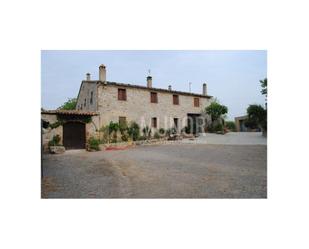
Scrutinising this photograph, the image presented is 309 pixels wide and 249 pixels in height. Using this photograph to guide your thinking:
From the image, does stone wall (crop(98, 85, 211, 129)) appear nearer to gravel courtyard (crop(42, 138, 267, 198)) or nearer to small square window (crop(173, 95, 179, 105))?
small square window (crop(173, 95, 179, 105))

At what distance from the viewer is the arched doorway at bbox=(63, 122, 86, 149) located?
11234 mm

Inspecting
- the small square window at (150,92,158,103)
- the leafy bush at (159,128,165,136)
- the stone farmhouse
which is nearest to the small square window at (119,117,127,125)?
the stone farmhouse

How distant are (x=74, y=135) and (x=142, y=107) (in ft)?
16.7

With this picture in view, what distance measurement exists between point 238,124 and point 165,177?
61.7 feet

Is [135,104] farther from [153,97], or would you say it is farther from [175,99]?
[175,99]

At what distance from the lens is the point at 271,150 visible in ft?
16.1

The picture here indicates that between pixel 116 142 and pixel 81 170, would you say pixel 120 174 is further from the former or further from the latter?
pixel 116 142

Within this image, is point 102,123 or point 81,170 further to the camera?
point 102,123

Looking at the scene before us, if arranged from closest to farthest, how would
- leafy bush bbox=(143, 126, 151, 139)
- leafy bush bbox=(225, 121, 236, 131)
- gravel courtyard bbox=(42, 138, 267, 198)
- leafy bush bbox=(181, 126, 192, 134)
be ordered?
1. gravel courtyard bbox=(42, 138, 267, 198)
2. leafy bush bbox=(143, 126, 151, 139)
3. leafy bush bbox=(181, 126, 192, 134)
4. leafy bush bbox=(225, 121, 236, 131)

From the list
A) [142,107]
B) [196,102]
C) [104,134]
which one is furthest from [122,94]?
[196,102]

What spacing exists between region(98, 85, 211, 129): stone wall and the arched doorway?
131 cm

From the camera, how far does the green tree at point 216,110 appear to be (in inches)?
687
